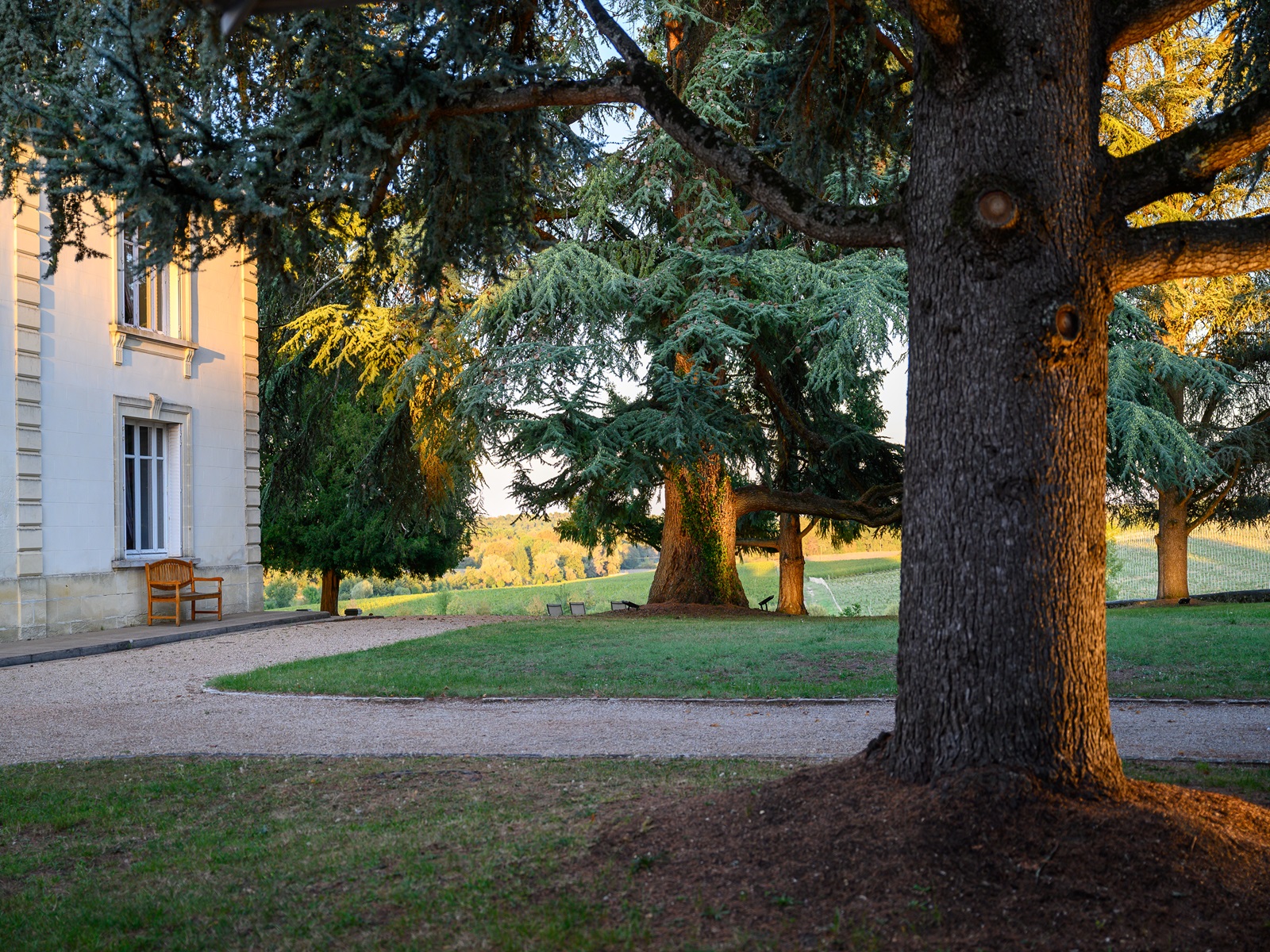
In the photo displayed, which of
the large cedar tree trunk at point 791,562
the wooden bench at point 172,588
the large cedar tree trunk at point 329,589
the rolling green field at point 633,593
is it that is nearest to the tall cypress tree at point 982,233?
the wooden bench at point 172,588

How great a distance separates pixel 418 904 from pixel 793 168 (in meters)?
5.61

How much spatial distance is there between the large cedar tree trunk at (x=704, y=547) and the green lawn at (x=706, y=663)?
396cm

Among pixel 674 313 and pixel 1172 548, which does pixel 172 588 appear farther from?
pixel 1172 548

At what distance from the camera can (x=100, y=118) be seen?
486 centimetres

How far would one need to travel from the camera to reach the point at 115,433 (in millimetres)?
16172

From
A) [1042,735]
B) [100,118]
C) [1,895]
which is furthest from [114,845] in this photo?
[1042,735]

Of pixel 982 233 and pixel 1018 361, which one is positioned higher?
pixel 982 233

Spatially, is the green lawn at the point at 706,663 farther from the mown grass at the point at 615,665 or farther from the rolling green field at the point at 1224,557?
the rolling green field at the point at 1224,557

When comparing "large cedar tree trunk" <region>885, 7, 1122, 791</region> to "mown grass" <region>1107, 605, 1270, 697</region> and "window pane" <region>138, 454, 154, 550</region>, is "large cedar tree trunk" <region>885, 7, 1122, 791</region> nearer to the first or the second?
"mown grass" <region>1107, 605, 1270, 697</region>

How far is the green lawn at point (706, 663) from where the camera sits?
955cm

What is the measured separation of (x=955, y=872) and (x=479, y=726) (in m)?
4.86

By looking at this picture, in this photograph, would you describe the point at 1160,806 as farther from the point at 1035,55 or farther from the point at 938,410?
the point at 1035,55

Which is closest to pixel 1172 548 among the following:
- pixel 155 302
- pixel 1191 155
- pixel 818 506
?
pixel 818 506

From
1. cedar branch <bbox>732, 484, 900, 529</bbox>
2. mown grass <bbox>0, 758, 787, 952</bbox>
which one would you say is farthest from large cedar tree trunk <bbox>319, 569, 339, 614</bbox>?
mown grass <bbox>0, 758, 787, 952</bbox>
